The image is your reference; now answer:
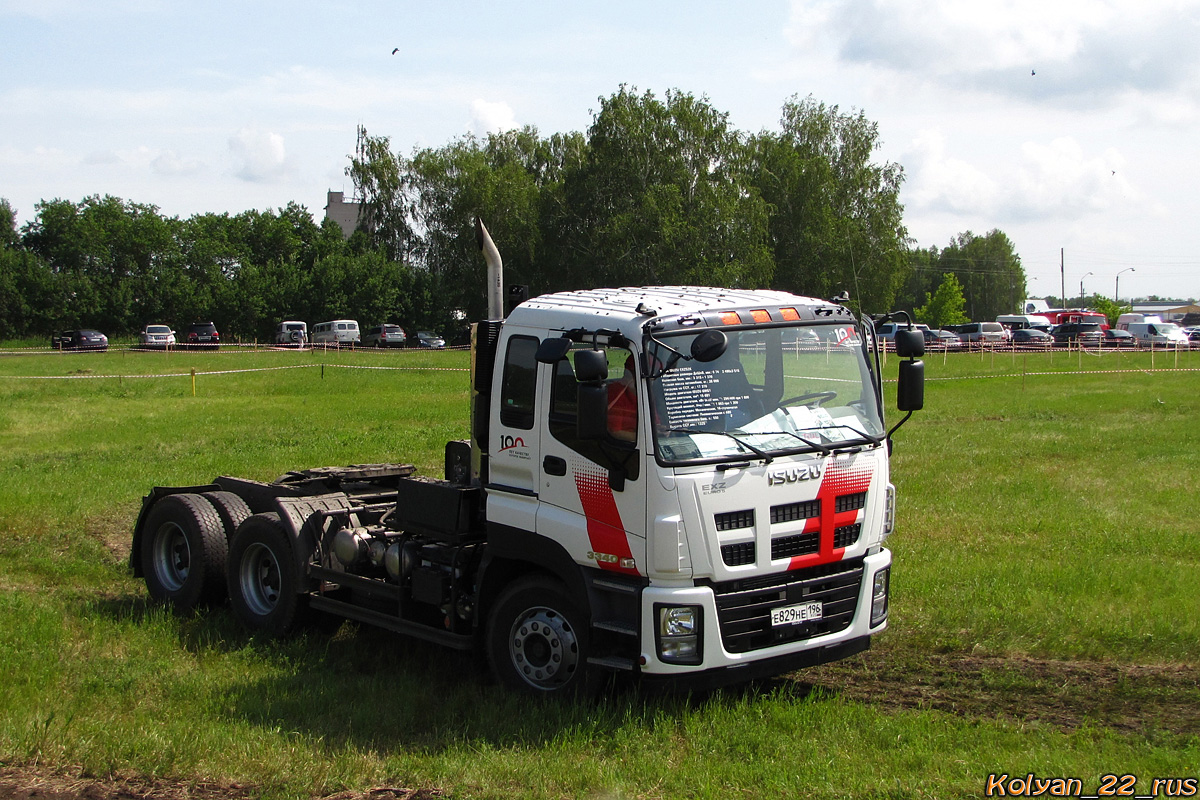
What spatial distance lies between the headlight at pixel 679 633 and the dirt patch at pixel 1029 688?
135 cm

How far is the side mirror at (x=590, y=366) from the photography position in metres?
5.66

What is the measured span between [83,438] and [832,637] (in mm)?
17669

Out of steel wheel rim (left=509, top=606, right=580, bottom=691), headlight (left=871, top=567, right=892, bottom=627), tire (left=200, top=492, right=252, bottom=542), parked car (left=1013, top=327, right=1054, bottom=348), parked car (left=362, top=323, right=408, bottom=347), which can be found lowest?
steel wheel rim (left=509, top=606, right=580, bottom=691)

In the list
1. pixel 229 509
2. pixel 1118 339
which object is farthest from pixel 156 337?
pixel 229 509

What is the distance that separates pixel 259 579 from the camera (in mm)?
8648

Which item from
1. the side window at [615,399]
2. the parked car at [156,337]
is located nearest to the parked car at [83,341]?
the parked car at [156,337]

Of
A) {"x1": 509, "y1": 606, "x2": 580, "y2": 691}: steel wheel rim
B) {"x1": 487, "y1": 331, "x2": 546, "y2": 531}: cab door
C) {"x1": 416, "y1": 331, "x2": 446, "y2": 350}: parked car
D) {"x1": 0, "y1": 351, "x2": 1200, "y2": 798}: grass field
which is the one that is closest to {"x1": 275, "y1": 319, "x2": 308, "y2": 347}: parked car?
{"x1": 416, "y1": 331, "x2": 446, "y2": 350}: parked car

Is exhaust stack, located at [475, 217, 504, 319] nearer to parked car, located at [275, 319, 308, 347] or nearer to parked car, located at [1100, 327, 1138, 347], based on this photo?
parked car, located at [1100, 327, 1138, 347]

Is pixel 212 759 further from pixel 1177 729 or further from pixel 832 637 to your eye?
pixel 1177 729

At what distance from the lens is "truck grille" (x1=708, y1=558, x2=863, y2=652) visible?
6000 mm

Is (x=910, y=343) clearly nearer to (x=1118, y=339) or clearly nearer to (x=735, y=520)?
(x=735, y=520)

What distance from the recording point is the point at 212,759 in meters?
5.86

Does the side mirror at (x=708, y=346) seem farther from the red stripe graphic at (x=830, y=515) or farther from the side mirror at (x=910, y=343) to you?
the side mirror at (x=910, y=343)

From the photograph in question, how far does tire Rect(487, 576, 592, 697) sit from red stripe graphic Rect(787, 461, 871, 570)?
1.32 meters
